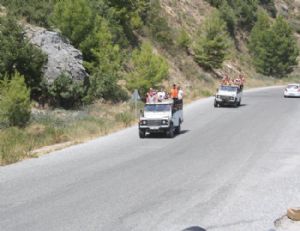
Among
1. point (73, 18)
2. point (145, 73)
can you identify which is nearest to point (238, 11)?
point (145, 73)

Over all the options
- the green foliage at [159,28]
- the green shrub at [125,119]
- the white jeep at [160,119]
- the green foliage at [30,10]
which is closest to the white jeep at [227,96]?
the green shrub at [125,119]

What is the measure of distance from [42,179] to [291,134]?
15.2 m

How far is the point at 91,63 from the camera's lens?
42.4 m

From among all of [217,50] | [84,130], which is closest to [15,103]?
[84,130]

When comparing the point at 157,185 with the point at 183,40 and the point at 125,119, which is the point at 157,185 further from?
the point at 183,40

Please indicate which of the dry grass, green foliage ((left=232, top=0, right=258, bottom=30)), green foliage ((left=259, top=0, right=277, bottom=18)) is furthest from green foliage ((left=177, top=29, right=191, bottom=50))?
green foliage ((left=259, top=0, right=277, bottom=18))

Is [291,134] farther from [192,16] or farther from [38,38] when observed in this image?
[192,16]

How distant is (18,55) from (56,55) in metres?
4.42

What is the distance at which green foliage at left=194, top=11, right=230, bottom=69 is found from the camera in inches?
2724

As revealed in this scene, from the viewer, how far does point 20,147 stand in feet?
71.9

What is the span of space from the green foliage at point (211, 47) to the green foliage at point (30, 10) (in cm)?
2998

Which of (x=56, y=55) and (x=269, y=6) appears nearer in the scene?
(x=56, y=55)

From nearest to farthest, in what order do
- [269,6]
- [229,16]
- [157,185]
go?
[157,185]
[229,16]
[269,6]

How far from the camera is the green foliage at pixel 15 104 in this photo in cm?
2902
